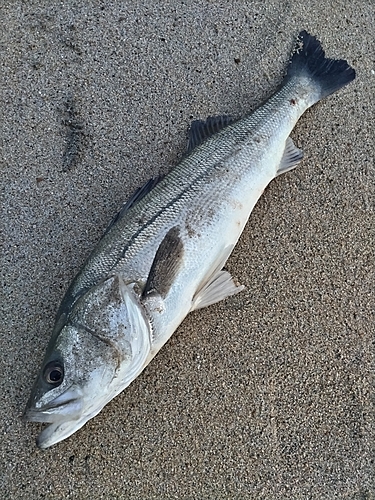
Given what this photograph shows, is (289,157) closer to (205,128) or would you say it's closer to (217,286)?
(205,128)

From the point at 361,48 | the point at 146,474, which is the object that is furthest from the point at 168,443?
the point at 361,48

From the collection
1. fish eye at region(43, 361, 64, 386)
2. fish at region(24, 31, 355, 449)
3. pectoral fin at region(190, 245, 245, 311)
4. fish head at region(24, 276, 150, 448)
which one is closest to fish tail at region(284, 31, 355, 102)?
fish at region(24, 31, 355, 449)

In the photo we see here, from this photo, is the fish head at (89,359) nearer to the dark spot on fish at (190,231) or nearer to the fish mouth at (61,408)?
the fish mouth at (61,408)

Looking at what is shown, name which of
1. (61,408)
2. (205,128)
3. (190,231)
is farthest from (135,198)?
(61,408)

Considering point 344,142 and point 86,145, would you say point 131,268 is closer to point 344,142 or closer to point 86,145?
point 86,145

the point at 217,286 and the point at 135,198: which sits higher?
the point at 135,198

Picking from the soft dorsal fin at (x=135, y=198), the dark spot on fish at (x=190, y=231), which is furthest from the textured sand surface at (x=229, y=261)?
the dark spot on fish at (x=190, y=231)

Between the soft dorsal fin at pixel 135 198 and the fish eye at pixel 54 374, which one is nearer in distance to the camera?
the fish eye at pixel 54 374
